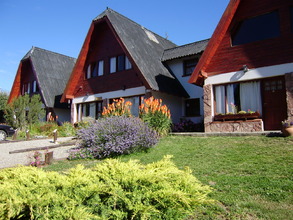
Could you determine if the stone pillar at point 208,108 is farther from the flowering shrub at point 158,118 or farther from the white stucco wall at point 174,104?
the white stucco wall at point 174,104

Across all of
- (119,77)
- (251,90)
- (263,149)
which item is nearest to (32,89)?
(119,77)

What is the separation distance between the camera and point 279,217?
3.29 m

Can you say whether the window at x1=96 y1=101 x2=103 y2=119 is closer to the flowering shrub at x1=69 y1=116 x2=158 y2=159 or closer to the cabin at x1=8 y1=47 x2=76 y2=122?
the cabin at x1=8 y1=47 x2=76 y2=122

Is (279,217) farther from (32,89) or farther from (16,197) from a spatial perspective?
(32,89)

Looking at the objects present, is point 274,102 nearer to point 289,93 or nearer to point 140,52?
point 289,93

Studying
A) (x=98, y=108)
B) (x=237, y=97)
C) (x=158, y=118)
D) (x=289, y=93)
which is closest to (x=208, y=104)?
(x=237, y=97)

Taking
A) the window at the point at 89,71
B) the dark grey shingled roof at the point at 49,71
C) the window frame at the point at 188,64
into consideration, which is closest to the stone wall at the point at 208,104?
the window frame at the point at 188,64

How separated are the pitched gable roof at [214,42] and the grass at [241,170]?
4.11 m

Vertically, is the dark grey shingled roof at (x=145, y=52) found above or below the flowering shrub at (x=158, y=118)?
above

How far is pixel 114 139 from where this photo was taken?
8516mm

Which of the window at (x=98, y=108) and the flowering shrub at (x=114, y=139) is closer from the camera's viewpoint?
the flowering shrub at (x=114, y=139)

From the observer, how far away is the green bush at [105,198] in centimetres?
235

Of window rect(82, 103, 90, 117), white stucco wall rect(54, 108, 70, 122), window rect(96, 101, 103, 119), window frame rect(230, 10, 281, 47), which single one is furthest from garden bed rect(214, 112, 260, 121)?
white stucco wall rect(54, 108, 70, 122)

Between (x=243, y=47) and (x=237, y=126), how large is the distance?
3.75 meters
